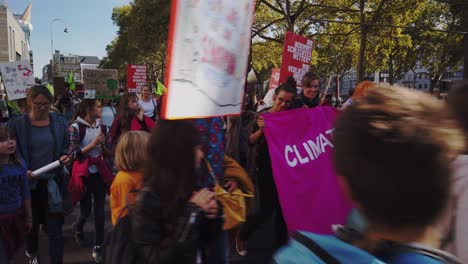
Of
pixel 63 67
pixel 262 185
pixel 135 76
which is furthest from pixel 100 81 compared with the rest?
pixel 63 67

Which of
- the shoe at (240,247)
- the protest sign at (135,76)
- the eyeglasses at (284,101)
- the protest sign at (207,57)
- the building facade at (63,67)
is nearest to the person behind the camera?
the protest sign at (207,57)

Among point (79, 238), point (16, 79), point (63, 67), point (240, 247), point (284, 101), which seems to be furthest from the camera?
point (63, 67)

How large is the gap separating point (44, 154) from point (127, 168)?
1.80 metres

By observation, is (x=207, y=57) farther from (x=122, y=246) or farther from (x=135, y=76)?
(x=135, y=76)

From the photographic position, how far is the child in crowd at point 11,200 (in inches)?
127

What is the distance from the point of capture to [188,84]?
1.85 meters

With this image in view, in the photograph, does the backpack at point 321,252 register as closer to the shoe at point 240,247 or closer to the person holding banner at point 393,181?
the person holding banner at point 393,181

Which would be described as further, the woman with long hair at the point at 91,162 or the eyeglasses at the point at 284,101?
the woman with long hair at the point at 91,162

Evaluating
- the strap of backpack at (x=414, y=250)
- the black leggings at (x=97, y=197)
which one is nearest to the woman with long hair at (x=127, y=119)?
the black leggings at (x=97, y=197)

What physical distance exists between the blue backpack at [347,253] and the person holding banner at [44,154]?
341 centimetres

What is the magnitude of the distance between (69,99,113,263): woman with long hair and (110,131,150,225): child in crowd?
2104 millimetres

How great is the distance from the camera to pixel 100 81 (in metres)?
13.1

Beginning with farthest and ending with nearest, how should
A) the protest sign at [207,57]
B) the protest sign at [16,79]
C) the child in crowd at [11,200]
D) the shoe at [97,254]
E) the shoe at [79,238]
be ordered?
the protest sign at [16,79]
the shoe at [79,238]
the shoe at [97,254]
the child in crowd at [11,200]
the protest sign at [207,57]

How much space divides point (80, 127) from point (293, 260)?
420cm
